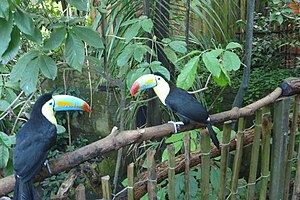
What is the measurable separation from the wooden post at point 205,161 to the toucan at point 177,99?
10 centimetres

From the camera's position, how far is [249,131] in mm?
1459

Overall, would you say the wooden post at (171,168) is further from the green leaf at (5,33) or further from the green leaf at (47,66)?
the green leaf at (5,33)

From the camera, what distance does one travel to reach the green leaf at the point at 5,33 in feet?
3.07

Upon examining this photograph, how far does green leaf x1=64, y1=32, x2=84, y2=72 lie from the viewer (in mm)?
1120

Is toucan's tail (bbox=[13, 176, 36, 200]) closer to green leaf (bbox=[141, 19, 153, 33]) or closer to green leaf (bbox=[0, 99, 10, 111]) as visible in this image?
green leaf (bbox=[0, 99, 10, 111])

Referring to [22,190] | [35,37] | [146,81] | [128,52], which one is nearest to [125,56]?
[128,52]

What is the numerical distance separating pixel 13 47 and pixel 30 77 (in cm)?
14

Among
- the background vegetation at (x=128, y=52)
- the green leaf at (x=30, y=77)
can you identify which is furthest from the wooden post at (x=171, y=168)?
the green leaf at (x=30, y=77)

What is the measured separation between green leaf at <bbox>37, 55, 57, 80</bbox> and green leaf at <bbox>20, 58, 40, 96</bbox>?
1 cm

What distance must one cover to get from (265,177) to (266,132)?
7.1 inches

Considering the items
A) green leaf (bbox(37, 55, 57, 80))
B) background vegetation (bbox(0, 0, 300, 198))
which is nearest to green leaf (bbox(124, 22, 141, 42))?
background vegetation (bbox(0, 0, 300, 198))

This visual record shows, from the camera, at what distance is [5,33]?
36.8 inches

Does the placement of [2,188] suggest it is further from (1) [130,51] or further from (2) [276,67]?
(2) [276,67]

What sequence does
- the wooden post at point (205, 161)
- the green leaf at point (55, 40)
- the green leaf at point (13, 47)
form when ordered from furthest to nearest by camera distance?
1. the wooden post at point (205, 161)
2. the green leaf at point (55, 40)
3. the green leaf at point (13, 47)
